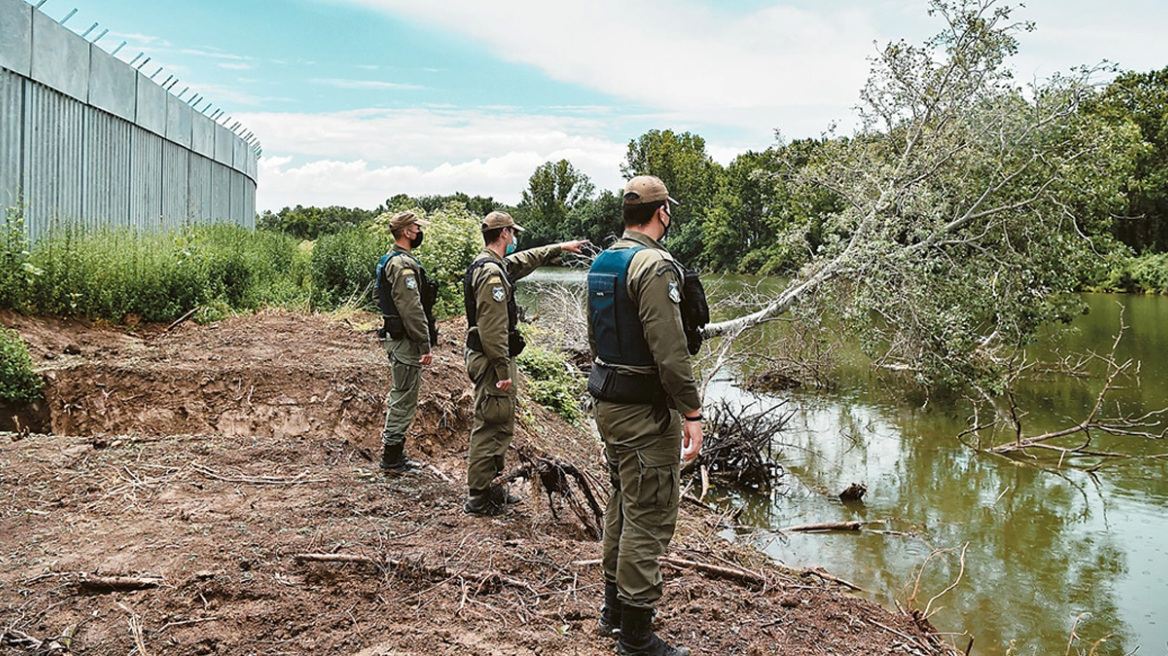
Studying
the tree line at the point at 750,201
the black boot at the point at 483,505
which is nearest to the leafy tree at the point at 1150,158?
the tree line at the point at 750,201

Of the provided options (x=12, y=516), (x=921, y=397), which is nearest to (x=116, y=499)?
(x=12, y=516)

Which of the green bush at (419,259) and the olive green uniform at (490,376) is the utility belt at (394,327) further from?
the green bush at (419,259)

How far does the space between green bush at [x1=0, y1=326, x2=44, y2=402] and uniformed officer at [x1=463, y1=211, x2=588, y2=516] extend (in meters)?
4.17

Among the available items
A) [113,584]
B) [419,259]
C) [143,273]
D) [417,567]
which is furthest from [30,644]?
[419,259]

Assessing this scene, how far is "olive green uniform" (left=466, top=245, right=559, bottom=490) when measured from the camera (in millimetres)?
4934

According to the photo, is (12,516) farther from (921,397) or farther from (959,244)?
(921,397)

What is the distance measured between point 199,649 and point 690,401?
86.6 inches

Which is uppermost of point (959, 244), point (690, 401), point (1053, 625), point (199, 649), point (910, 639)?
point (959, 244)

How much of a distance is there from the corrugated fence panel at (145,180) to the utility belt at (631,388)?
11.8 meters

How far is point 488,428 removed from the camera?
5.02m

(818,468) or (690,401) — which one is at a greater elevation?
(690,401)

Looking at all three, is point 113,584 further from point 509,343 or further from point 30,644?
point 509,343

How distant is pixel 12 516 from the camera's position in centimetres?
446

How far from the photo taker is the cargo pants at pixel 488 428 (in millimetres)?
4977
